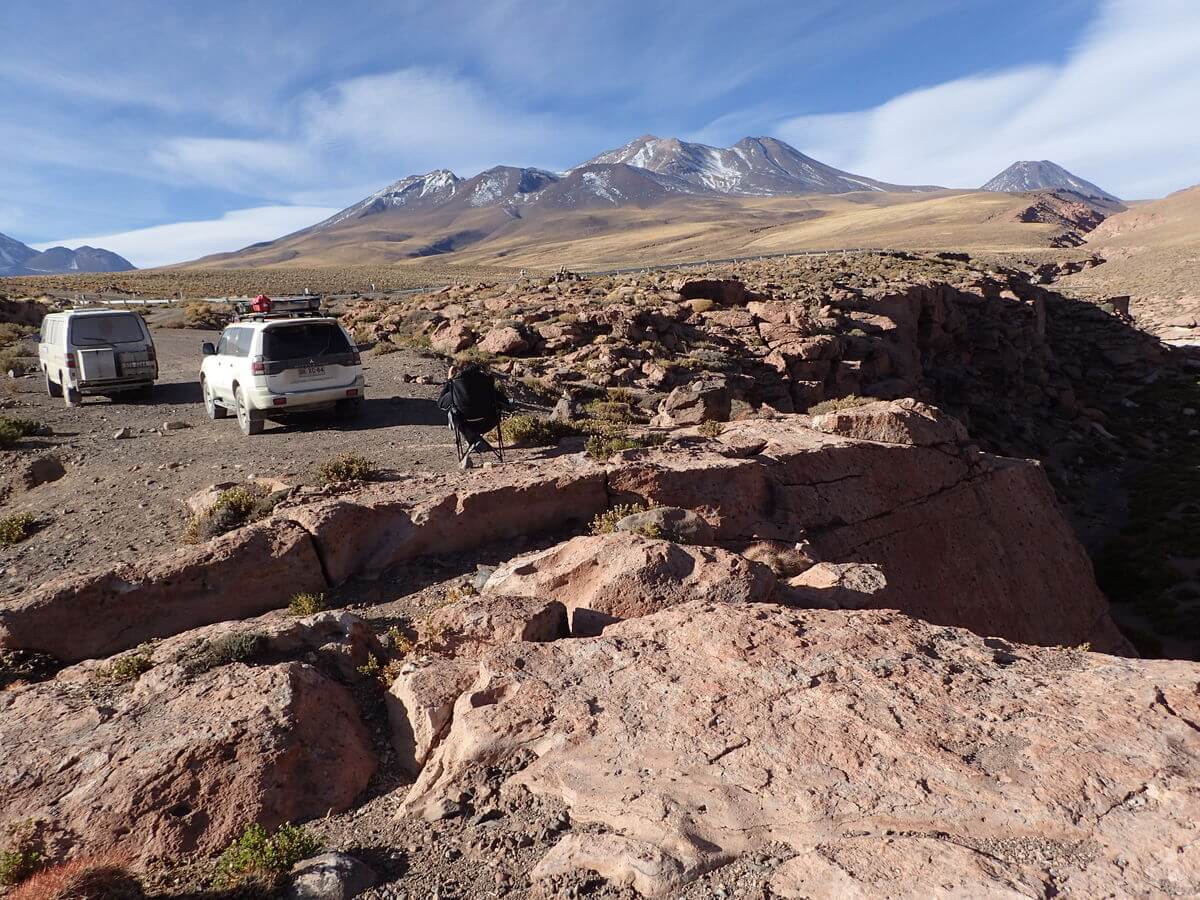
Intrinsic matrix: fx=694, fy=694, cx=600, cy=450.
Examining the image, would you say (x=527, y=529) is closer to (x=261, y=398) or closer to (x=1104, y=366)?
(x=261, y=398)

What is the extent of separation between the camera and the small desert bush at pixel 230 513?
8.00 m

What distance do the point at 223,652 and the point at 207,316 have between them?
125 ft

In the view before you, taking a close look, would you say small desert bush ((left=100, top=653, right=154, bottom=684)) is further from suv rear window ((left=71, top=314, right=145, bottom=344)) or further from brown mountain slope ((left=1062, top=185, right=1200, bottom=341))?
brown mountain slope ((left=1062, top=185, right=1200, bottom=341))

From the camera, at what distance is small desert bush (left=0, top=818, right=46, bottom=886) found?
3.70 m

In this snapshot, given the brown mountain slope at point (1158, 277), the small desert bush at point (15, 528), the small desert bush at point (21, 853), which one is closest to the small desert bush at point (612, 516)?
the small desert bush at point (21, 853)

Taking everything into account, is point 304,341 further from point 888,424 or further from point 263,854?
point 888,424

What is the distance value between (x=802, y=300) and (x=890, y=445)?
18.1 meters

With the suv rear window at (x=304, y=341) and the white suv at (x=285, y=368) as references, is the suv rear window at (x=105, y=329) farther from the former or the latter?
the suv rear window at (x=304, y=341)

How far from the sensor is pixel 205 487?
9.82 metres

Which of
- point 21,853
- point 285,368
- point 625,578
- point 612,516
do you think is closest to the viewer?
point 21,853

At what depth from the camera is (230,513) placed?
8195 millimetres

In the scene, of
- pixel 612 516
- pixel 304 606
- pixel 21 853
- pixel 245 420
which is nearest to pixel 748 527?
pixel 612 516

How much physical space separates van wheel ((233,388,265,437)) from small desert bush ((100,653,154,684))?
313 inches

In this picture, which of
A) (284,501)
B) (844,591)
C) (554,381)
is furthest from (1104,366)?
(284,501)
